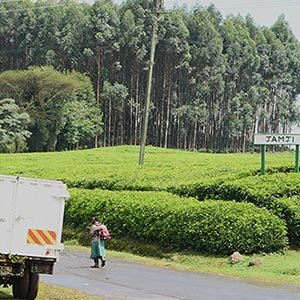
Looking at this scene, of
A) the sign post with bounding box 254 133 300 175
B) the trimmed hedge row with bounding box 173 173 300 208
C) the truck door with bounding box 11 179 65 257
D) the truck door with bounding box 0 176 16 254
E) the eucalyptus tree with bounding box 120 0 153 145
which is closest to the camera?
the truck door with bounding box 0 176 16 254

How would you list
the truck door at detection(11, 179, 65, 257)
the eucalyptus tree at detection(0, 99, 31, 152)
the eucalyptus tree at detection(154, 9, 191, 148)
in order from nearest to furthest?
the truck door at detection(11, 179, 65, 257)
the eucalyptus tree at detection(0, 99, 31, 152)
the eucalyptus tree at detection(154, 9, 191, 148)

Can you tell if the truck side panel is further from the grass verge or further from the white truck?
the grass verge

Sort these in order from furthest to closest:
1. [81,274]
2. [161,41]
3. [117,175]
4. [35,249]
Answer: [161,41] → [117,175] → [81,274] → [35,249]

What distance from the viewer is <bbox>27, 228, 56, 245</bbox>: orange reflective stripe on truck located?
41.4ft

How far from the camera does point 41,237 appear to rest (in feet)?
41.8

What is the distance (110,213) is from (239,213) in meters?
5.58

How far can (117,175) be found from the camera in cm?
3094

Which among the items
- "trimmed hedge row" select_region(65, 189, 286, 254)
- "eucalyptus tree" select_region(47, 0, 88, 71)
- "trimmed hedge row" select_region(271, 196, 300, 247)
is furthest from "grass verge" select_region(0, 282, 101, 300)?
"eucalyptus tree" select_region(47, 0, 88, 71)

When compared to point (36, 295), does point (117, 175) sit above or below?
above

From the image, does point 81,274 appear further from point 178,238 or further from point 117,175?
point 117,175

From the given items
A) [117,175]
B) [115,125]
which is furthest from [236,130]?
[117,175]

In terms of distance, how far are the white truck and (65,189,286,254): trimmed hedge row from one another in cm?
925

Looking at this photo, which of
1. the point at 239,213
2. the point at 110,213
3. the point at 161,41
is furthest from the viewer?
the point at 161,41

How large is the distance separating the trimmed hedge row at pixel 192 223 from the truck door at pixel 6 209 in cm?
993
